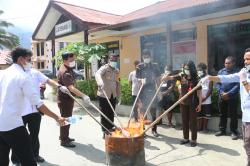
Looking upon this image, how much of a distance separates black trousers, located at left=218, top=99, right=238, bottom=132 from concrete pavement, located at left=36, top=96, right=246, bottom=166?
0.89 feet

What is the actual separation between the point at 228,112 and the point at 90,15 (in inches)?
391

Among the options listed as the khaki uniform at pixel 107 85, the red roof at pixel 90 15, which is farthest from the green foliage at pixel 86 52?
the khaki uniform at pixel 107 85

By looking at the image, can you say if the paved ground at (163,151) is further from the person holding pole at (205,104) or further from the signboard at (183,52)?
the signboard at (183,52)

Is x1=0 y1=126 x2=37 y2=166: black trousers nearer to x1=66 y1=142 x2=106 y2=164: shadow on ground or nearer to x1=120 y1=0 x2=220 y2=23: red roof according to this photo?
x1=66 y1=142 x2=106 y2=164: shadow on ground

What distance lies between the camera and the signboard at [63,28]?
A: 626 inches

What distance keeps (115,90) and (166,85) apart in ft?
5.78

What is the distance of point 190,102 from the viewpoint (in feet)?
21.8

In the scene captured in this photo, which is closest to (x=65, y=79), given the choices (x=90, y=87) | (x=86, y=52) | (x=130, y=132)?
(x=130, y=132)

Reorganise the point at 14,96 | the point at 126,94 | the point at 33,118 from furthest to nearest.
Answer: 1. the point at 126,94
2. the point at 33,118
3. the point at 14,96

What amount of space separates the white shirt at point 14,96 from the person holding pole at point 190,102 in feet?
10.6

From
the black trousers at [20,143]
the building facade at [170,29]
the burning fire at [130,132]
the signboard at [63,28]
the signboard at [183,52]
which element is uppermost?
the signboard at [63,28]

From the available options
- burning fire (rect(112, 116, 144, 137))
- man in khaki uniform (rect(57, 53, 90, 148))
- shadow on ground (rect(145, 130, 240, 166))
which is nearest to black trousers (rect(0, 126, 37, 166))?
burning fire (rect(112, 116, 144, 137))

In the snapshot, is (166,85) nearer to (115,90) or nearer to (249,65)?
(115,90)

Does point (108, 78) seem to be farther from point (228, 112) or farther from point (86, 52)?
point (86, 52)
